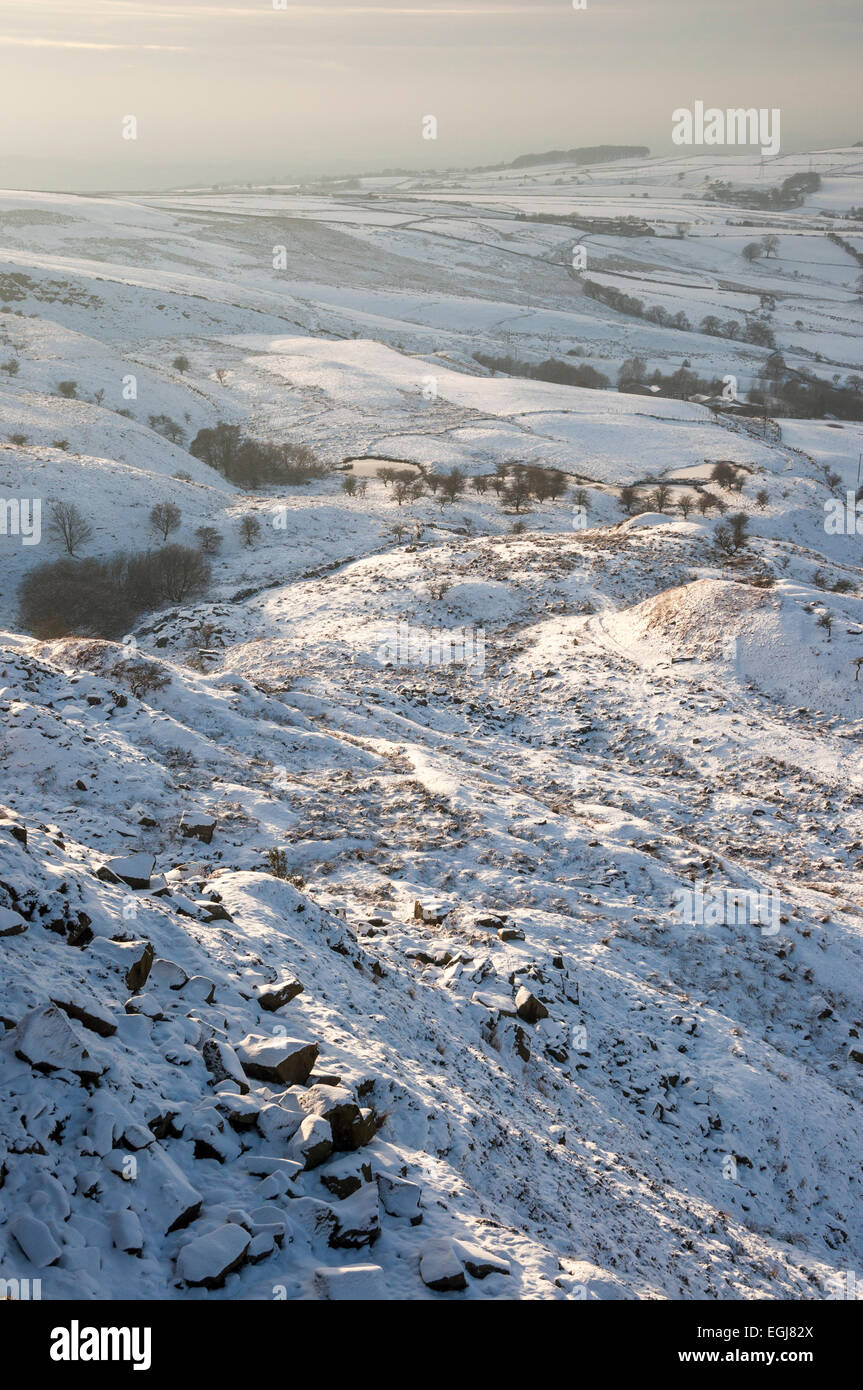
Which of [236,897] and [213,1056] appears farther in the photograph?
[236,897]

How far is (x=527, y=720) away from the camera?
24203 mm

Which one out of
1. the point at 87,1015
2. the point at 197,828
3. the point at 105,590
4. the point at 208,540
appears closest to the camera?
the point at 87,1015

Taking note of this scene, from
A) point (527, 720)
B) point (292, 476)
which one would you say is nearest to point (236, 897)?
point (527, 720)

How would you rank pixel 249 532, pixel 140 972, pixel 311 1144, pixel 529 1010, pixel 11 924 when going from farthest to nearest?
1. pixel 249 532
2. pixel 529 1010
3. pixel 140 972
4. pixel 11 924
5. pixel 311 1144

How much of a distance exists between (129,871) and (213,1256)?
6021mm

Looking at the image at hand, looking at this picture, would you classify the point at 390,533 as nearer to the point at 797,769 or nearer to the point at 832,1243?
the point at 797,769

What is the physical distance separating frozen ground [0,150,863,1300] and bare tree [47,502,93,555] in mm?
1775

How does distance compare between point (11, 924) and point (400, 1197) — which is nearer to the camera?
point (400, 1197)

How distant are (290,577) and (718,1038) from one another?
96.5 feet

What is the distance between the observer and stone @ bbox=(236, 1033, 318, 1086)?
765 cm

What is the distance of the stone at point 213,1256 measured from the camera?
552cm

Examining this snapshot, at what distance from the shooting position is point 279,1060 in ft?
25.1

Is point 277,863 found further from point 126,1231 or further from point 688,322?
point 688,322

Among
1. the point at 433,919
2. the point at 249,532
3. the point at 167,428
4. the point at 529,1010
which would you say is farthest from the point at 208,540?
the point at 529,1010
